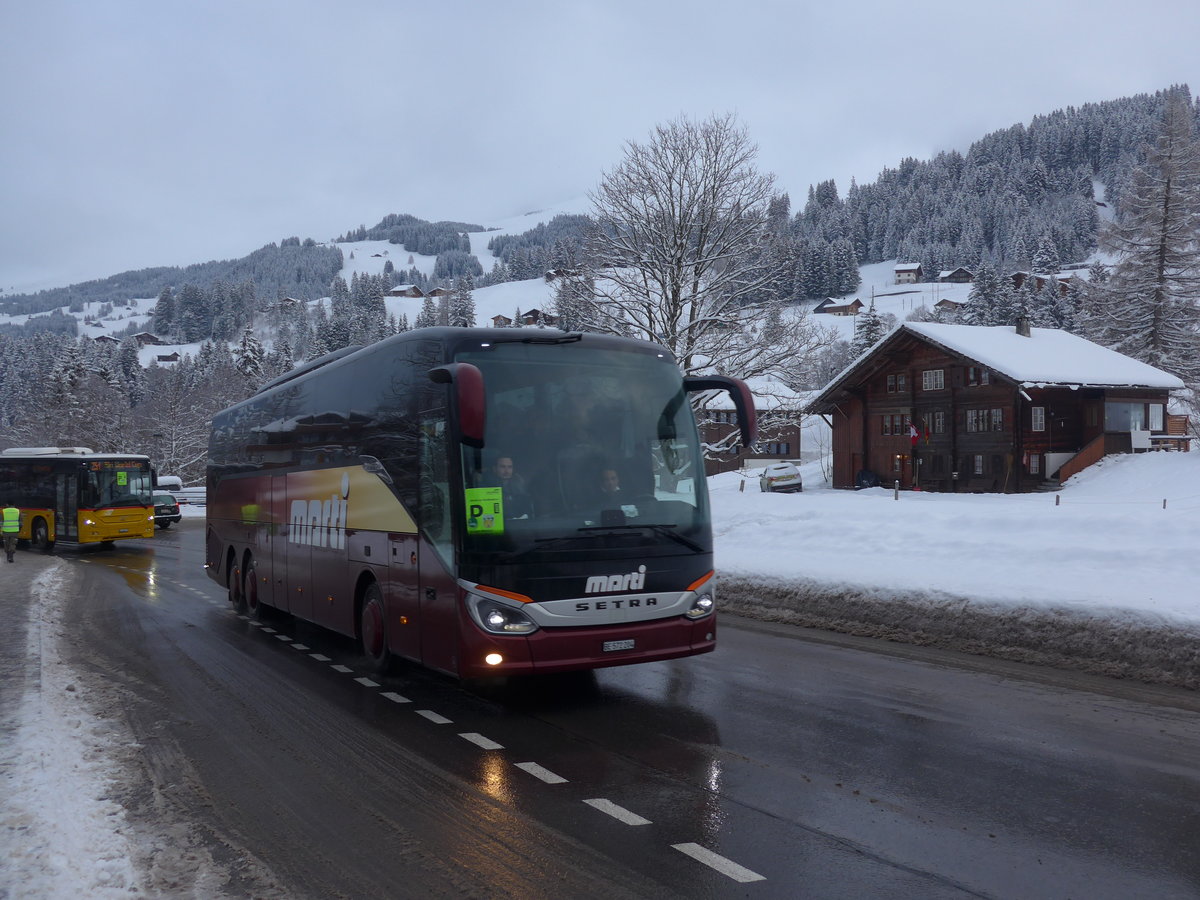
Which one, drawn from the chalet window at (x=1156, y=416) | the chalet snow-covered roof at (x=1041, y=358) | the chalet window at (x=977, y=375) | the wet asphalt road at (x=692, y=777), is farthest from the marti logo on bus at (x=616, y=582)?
the chalet window at (x=1156, y=416)

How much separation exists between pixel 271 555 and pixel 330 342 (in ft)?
454

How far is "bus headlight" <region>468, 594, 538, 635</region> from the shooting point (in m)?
7.46

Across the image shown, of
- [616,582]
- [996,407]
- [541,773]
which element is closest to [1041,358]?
[996,407]

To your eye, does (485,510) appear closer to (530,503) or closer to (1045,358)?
(530,503)

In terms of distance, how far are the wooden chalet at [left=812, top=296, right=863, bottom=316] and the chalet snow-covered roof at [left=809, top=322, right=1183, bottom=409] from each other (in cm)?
11979

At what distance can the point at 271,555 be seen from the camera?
13.3 m

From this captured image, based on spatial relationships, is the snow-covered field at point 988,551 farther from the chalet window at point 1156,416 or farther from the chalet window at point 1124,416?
the chalet window at point 1156,416

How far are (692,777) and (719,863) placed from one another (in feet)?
4.79

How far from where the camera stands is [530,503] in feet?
25.1

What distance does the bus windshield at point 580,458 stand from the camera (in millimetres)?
7602

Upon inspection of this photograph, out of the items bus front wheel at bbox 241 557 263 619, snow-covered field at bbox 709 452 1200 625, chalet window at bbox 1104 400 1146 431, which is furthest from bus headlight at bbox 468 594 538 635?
chalet window at bbox 1104 400 1146 431

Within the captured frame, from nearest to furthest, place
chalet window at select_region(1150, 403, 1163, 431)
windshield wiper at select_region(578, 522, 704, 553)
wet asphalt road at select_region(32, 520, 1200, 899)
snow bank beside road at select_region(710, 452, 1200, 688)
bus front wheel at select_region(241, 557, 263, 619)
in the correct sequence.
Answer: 1. wet asphalt road at select_region(32, 520, 1200, 899)
2. windshield wiper at select_region(578, 522, 704, 553)
3. snow bank beside road at select_region(710, 452, 1200, 688)
4. bus front wheel at select_region(241, 557, 263, 619)
5. chalet window at select_region(1150, 403, 1163, 431)

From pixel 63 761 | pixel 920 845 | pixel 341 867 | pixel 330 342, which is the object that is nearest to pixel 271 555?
pixel 63 761

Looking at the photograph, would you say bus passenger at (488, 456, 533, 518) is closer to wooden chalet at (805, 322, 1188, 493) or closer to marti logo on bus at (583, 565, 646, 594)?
marti logo on bus at (583, 565, 646, 594)
